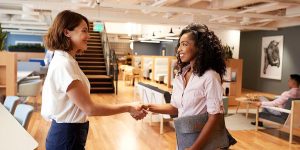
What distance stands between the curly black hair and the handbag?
0.24 m

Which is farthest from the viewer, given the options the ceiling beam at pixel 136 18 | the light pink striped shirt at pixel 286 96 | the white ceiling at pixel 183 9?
the ceiling beam at pixel 136 18

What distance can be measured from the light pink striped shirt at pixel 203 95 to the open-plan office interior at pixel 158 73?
0.27 ft

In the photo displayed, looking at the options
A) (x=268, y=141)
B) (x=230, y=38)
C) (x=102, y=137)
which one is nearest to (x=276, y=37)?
(x=230, y=38)

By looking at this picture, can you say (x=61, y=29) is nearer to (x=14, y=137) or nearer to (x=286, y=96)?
(x=14, y=137)

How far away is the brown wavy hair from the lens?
1.49 metres

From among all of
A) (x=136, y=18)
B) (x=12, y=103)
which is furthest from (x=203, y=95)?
→ (x=136, y=18)

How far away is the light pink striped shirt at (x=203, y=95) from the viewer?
1.47m

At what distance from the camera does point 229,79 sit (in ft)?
28.9

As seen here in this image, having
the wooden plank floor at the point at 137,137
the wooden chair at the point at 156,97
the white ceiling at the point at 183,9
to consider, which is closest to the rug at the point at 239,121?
the wooden plank floor at the point at 137,137

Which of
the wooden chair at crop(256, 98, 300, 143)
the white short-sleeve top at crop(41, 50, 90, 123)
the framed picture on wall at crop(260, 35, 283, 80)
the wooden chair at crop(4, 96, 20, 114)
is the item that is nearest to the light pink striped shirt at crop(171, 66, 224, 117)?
the white short-sleeve top at crop(41, 50, 90, 123)

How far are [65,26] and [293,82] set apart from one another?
17.3 ft

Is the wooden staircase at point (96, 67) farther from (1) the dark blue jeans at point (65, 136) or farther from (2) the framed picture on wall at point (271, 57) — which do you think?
(1) the dark blue jeans at point (65, 136)

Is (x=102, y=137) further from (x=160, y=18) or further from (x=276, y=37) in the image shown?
(x=276, y=37)

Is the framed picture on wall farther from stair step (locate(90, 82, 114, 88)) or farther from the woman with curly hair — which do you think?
the woman with curly hair
